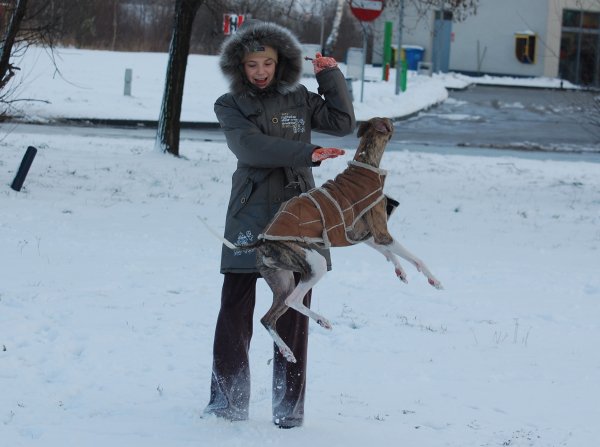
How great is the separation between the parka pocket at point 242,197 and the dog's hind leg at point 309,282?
1.71 ft

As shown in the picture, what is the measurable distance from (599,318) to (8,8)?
7399 millimetres

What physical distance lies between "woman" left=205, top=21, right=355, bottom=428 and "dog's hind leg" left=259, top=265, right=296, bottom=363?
9.9 inches

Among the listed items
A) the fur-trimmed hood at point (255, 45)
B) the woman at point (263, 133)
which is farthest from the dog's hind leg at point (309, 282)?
the fur-trimmed hood at point (255, 45)

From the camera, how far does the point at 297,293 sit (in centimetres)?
409

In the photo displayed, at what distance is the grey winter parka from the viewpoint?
14.2 feet

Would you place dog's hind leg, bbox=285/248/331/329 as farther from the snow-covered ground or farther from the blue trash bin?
the blue trash bin

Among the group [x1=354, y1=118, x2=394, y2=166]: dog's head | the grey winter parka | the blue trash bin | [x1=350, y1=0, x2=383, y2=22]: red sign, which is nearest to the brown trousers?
the grey winter parka

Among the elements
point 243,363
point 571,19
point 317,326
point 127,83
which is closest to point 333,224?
point 243,363

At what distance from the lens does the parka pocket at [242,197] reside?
4457 mm

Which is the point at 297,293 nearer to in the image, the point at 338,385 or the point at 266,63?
the point at 266,63

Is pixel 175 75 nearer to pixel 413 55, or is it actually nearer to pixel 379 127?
pixel 379 127

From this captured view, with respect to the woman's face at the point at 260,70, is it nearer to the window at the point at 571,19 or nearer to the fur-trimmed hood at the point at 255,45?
the fur-trimmed hood at the point at 255,45

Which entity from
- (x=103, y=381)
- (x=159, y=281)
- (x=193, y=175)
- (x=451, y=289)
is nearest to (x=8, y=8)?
(x=193, y=175)

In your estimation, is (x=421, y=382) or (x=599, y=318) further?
(x=599, y=318)
